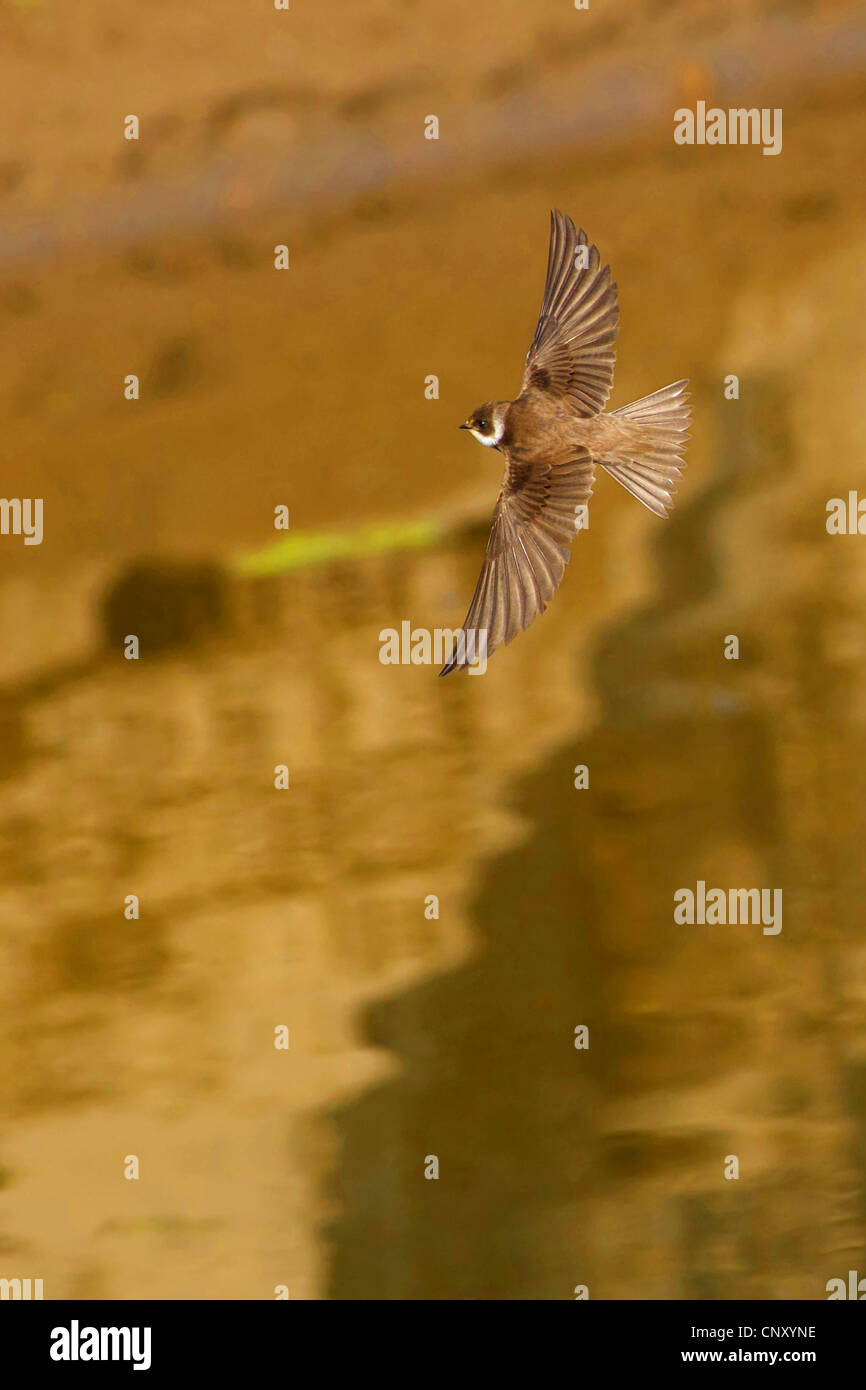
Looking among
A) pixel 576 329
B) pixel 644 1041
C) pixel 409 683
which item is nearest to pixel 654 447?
pixel 576 329

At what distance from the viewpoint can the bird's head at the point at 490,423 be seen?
10.2 ft

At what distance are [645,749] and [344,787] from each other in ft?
2.78

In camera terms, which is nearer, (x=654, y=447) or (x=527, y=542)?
(x=527, y=542)

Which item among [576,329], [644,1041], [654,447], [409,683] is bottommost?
[644,1041]

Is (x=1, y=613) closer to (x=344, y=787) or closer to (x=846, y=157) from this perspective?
(x=344, y=787)

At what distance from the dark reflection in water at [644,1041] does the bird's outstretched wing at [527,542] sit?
1.85m

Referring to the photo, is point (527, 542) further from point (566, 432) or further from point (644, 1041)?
point (644, 1041)

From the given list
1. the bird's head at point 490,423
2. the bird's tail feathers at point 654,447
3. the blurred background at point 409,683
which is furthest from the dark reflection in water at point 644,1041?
the bird's head at point 490,423

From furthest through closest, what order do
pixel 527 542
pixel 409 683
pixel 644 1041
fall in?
1. pixel 409 683
2. pixel 644 1041
3. pixel 527 542

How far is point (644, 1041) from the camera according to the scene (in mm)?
4613

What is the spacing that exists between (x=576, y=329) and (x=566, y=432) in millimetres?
189

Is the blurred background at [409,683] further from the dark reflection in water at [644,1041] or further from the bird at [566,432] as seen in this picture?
the bird at [566,432]

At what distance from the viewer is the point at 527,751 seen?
18.2ft

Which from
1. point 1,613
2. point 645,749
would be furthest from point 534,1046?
point 1,613
